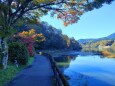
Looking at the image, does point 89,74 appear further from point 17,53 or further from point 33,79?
point 33,79

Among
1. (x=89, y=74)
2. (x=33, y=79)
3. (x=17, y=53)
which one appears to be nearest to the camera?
(x=33, y=79)

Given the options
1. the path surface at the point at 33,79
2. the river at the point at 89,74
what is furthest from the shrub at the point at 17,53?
the river at the point at 89,74

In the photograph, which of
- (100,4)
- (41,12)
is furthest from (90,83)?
(100,4)

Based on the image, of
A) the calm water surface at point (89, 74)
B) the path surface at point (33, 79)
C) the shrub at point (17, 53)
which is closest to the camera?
the path surface at point (33, 79)

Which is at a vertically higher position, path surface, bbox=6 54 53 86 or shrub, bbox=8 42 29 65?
shrub, bbox=8 42 29 65

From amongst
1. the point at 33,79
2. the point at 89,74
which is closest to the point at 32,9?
the point at 33,79

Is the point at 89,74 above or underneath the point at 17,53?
underneath

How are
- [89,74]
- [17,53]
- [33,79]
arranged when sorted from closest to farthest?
[33,79] → [17,53] → [89,74]

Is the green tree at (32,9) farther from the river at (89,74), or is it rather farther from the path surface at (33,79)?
the river at (89,74)

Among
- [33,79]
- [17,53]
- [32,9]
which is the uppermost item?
[32,9]

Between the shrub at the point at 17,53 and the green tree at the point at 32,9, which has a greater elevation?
the green tree at the point at 32,9

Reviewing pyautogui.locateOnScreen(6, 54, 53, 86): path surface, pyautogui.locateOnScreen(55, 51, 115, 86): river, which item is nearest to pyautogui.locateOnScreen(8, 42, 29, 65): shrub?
pyautogui.locateOnScreen(6, 54, 53, 86): path surface

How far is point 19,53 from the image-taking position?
1035 inches

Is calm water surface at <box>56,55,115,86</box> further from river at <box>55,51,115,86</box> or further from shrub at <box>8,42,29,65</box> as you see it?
shrub at <box>8,42,29,65</box>
